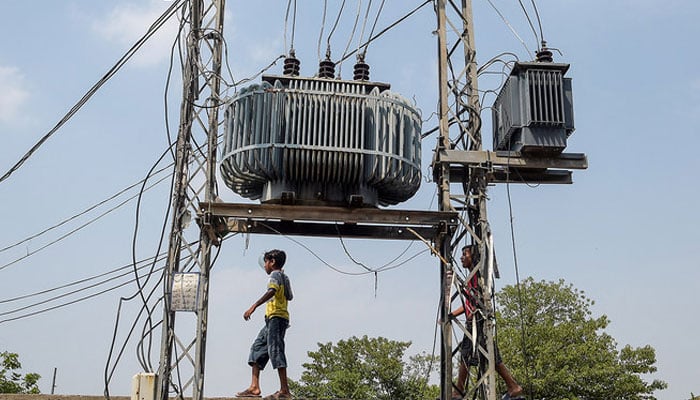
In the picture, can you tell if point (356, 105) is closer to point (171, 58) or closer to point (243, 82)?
point (243, 82)

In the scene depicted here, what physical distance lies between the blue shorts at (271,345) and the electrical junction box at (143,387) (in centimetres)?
230

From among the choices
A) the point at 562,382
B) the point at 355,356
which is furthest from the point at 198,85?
the point at 355,356

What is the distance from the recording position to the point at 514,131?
911 cm

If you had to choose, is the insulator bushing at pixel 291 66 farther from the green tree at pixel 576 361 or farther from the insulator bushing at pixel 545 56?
the green tree at pixel 576 361

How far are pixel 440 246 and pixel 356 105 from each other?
198 centimetres

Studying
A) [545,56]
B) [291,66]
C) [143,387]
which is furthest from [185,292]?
[545,56]

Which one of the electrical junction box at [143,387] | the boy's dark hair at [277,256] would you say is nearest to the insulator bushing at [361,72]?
the boy's dark hair at [277,256]

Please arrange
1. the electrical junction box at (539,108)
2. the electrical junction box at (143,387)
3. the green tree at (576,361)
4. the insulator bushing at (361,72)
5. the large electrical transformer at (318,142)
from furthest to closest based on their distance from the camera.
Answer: the green tree at (576,361) < the insulator bushing at (361,72) < the electrical junction box at (539,108) < the large electrical transformer at (318,142) < the electrical junction box at (143,387)

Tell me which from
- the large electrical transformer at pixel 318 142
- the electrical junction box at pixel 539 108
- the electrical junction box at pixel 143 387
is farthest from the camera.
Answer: the electrical junction box at pixel 539 108

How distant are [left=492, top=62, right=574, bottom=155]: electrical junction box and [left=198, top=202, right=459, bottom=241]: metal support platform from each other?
1.28 m

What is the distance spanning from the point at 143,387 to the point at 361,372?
3461cm

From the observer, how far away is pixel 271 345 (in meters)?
8.58

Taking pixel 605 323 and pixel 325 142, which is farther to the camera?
pixel 605 323

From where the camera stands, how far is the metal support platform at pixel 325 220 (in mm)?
8781
